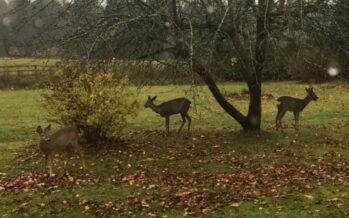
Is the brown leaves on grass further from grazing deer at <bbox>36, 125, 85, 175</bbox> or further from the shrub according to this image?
the shrub

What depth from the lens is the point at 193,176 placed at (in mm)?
12523

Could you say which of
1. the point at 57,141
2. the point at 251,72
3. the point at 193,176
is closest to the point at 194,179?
the point at 193,176

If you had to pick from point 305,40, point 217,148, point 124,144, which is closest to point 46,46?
point 124,144

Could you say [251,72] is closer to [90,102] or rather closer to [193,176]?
[193,176]

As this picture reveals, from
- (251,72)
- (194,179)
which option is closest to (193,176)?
(194,179)

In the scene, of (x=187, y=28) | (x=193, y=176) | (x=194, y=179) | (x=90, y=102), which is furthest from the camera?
(x=90, y=102)

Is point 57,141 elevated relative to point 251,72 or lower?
lower

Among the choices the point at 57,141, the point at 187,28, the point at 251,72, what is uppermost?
the point at 187,28

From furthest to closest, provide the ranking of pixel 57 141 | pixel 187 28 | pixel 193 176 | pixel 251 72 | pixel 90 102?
pixel 251 72, pixel 90 102, pixel 187 28, pixel 57 141, pixel 193 176

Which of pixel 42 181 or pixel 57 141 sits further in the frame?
pixel 57 141

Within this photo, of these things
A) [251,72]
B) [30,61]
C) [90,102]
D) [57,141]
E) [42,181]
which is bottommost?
[42,181]

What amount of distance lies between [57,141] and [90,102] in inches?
91.6

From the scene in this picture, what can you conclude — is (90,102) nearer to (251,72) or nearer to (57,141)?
(57,141)

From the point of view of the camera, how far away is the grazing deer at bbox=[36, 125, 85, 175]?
491 inches
